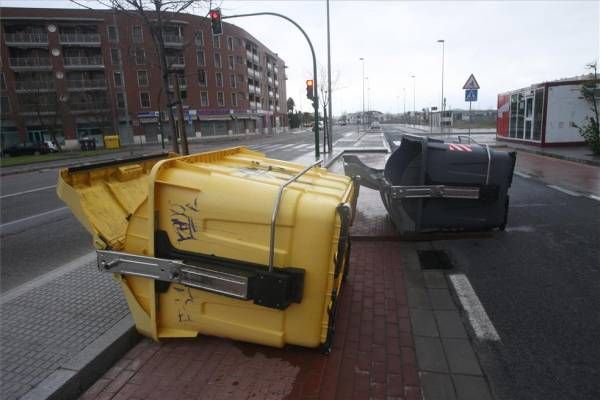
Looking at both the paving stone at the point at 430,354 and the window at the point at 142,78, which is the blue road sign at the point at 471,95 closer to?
the paving stone at the point at 430,354

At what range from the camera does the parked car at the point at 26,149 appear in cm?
3519

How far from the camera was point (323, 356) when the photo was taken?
2.99 metres

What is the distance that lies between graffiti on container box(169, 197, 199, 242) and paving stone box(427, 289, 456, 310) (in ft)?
7.87

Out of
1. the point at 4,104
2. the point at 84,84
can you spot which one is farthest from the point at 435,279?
the point at 4,104

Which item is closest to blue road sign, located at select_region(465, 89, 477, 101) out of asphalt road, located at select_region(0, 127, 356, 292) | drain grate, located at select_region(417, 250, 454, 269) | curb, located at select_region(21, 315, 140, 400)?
drain grate, located at select_region(417, 250, 454, 269)

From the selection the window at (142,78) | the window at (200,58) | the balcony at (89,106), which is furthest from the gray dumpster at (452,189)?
the window at (200,58)

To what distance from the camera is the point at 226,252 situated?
109 inches

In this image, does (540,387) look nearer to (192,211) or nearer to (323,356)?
(323,356)

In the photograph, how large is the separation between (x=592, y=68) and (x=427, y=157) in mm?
16637

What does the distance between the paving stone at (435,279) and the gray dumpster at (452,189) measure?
0.92m

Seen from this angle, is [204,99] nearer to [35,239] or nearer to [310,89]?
[310,89]

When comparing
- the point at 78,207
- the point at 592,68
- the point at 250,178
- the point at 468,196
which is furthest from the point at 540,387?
the point at 592,68

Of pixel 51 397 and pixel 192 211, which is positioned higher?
pixel 192 211

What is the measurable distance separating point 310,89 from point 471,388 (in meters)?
18.1
